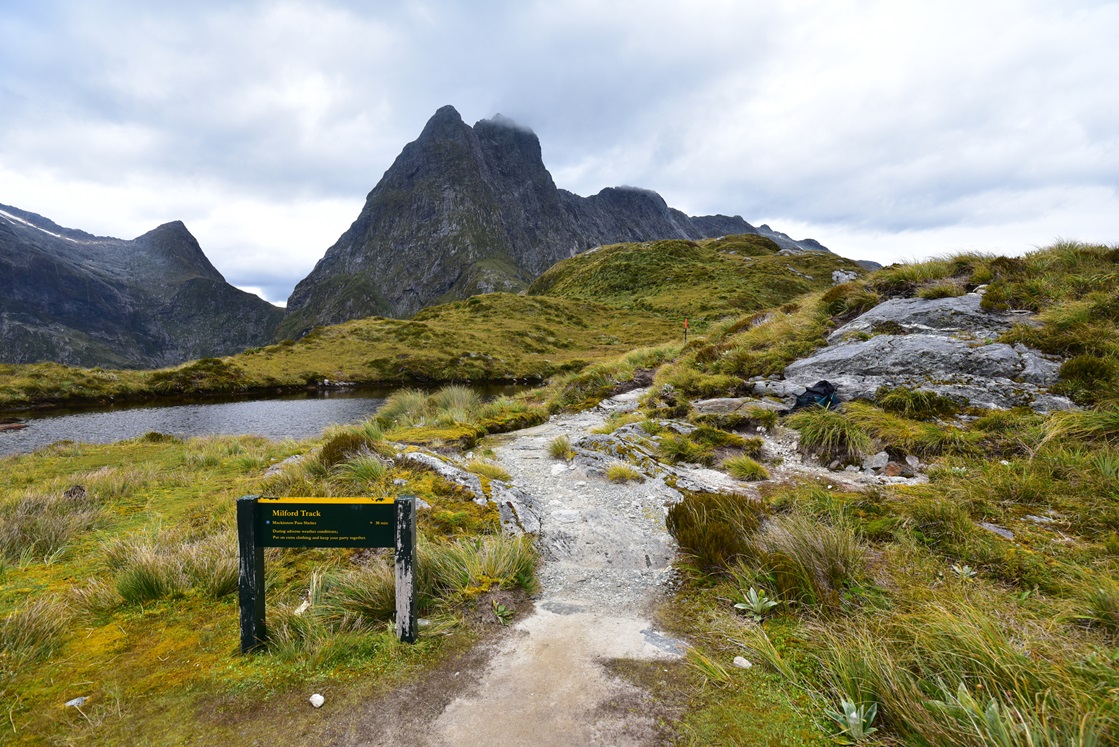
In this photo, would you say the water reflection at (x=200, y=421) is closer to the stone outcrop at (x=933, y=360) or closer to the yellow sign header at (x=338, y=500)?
the yellow sign header at (x=338, y=500)

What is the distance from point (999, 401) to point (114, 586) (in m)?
14.2

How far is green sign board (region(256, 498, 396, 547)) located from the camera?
12.6 ft

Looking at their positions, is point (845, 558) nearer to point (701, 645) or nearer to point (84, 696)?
point (701, 645)

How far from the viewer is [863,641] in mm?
3283

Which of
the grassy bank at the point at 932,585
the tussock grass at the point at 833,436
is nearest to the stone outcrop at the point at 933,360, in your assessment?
the grassy bank at the point at 932,585

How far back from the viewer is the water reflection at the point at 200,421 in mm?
21891

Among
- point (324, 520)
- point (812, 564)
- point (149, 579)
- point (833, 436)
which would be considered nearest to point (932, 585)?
point (812, 564)

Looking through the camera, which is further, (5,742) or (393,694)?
(393,694)

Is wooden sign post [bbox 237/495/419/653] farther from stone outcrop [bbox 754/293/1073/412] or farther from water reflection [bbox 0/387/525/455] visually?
water reflection [bbox 0/387/525/455]

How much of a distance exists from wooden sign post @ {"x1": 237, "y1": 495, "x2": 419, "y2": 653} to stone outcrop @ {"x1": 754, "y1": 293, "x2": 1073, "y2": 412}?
10379 millimetres

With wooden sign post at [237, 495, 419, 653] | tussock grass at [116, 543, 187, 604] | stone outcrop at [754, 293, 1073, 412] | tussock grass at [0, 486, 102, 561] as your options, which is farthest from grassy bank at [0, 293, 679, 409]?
wooden sign post at [237, 495, 419, 653]

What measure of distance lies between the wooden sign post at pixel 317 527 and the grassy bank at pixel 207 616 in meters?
0.58

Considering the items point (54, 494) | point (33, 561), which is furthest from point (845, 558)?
point (54, 494)

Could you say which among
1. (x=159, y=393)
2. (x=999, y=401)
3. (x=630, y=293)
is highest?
(x=630, y=293)
